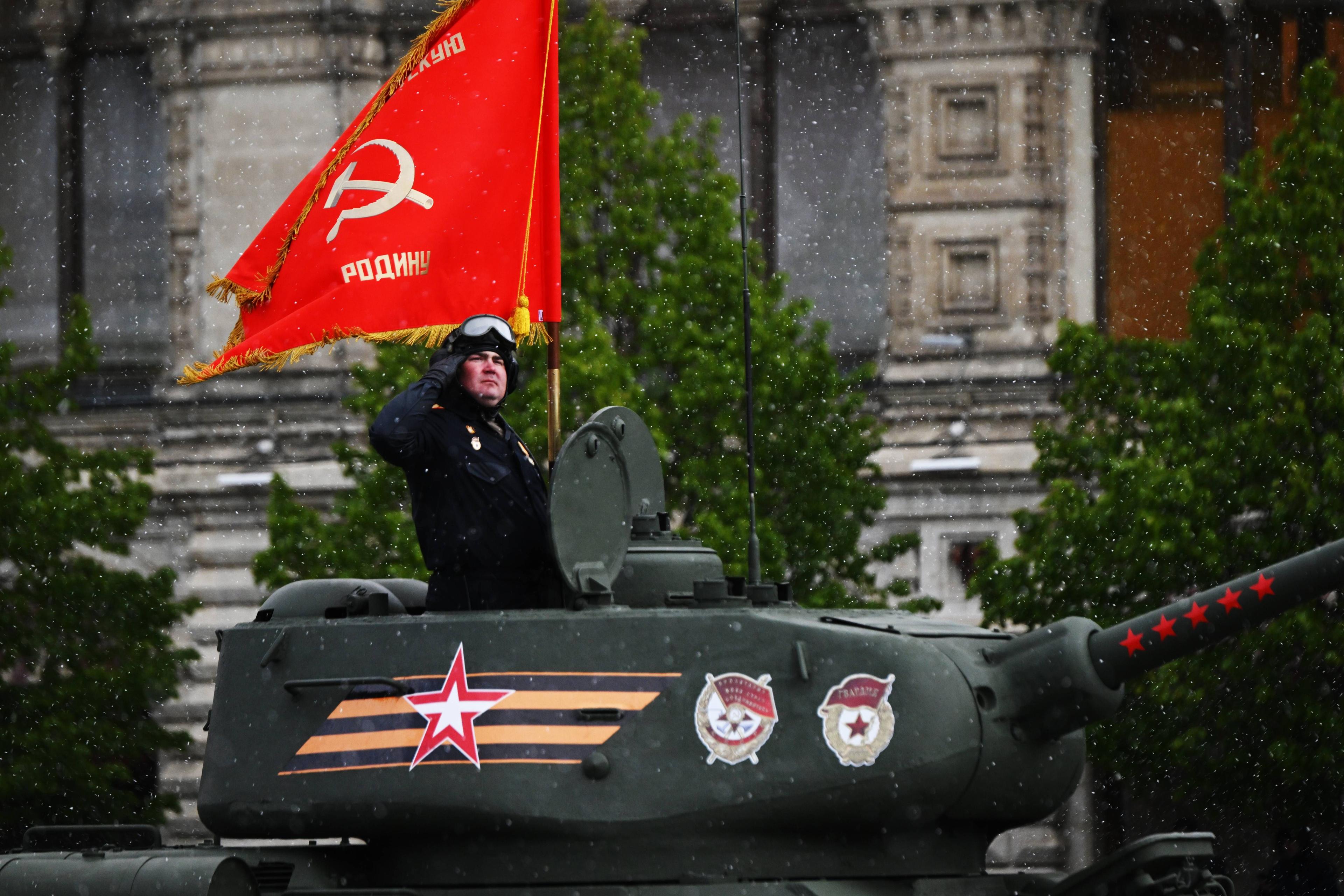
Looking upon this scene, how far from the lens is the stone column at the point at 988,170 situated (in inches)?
946

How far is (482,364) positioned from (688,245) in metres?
12.8

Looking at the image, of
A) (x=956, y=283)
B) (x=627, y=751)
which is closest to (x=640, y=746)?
(x=627, y=751)

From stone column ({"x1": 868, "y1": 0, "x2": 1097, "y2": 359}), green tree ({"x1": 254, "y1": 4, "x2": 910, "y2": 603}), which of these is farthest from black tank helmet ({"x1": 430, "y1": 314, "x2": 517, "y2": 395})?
stone column ({"x1": 868, "y1": 0, "x2": 1097, "y2": 359})

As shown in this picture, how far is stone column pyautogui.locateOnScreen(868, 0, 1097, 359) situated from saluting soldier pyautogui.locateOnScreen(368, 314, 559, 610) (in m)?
16.7

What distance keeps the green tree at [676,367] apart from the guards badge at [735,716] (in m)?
→ 11.5

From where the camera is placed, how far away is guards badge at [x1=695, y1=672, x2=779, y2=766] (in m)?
7.18

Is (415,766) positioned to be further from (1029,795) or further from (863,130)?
(863,130)

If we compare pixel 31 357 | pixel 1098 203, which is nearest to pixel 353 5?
pixel 31 357

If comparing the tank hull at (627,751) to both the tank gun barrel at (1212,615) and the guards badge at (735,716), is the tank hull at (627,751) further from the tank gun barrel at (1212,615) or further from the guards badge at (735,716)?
the tank gun barrel at (1212,615)

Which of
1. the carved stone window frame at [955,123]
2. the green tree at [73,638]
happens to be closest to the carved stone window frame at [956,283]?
the carved stone window frame at [955,123]

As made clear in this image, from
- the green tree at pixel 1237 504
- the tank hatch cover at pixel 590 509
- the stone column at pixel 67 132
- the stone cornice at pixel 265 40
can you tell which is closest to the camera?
the tank hatch cover at pixel 590 509

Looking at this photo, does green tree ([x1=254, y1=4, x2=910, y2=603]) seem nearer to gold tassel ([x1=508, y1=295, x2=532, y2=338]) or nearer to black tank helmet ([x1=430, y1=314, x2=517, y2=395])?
gold tassel ([x1=508, y1=295, x2=532, y2=338])

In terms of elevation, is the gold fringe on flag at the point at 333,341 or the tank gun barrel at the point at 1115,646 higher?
the gold fringe on flag at the point at 333,341

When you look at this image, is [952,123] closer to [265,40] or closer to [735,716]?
[265,40]
